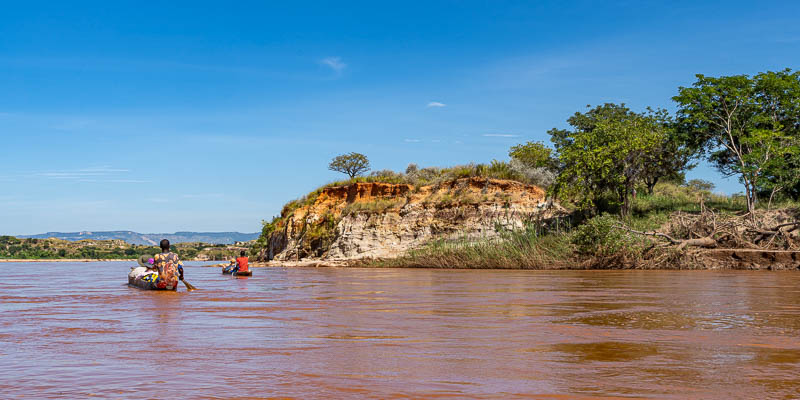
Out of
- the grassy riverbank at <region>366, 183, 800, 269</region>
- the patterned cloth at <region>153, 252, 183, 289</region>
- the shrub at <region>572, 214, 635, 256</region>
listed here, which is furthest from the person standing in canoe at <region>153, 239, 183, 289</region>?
the shrub at <region>572, 214, 635, 256</region>

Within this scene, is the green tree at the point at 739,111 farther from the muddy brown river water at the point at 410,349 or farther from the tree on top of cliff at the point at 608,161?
the muddy brown river water at the point at 410,349

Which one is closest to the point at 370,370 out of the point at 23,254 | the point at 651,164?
the point at 651,164

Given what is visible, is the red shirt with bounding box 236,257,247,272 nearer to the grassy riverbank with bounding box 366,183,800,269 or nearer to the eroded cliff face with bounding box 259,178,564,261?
the grassy riverbank with bounding box 366,183,800,269

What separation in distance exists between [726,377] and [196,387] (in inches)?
146

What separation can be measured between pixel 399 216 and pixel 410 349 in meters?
32.1

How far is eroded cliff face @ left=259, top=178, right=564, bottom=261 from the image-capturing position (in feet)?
113

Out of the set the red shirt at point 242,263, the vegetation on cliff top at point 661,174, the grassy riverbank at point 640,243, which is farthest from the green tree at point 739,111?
the red shirt at point 242,263

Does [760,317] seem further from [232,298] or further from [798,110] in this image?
[798,110]

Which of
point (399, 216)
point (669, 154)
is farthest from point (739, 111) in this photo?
point (399, 216)

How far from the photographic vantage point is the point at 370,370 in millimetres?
4965

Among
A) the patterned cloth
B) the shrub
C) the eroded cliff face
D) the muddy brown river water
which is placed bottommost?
the muddy brown river water

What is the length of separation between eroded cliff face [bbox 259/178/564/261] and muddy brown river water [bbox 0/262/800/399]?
23048 mm

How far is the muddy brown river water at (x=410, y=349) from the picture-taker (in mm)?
4352

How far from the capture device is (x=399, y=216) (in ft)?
125
